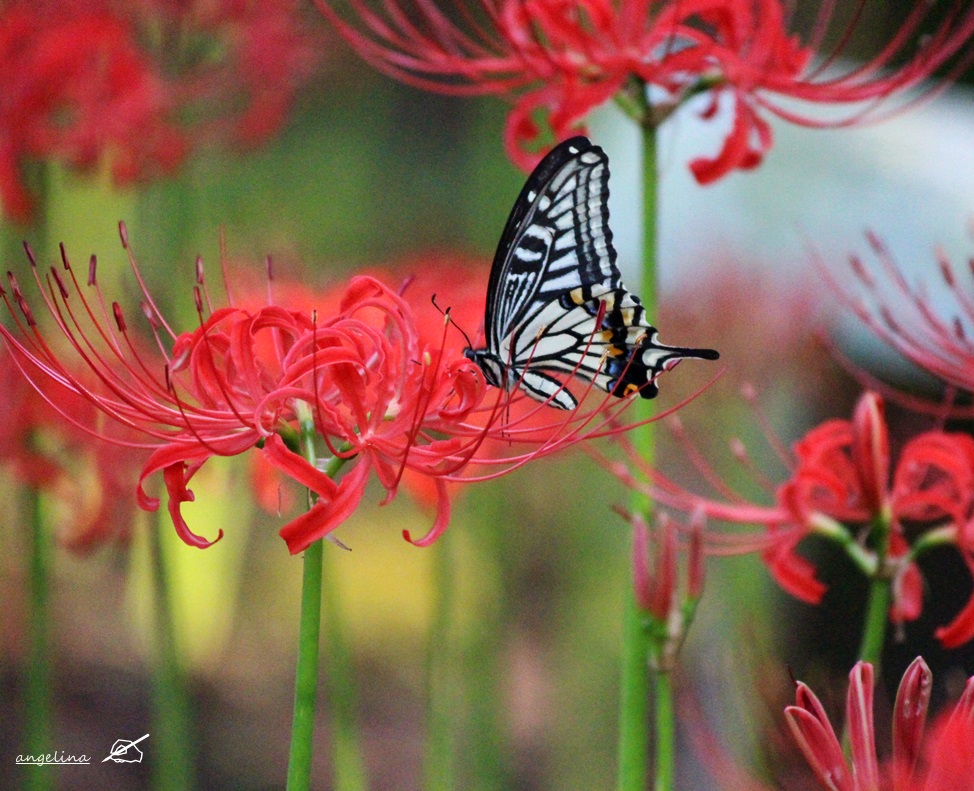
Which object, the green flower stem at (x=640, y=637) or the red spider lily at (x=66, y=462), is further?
the red spider lily at (x=66, y=462)

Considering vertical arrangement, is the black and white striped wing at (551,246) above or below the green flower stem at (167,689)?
above

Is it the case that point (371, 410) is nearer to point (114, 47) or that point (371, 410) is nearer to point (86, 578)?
point (114, 47)

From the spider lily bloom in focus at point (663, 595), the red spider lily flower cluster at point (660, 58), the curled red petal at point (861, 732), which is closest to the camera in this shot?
the curled red petal at point (861, 732)

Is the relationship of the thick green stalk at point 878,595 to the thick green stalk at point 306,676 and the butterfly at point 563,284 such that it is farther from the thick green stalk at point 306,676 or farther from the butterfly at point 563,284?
the thick green stalk at point 306,676

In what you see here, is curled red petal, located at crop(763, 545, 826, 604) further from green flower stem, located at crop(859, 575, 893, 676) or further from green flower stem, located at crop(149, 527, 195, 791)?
green flower stem, located at crop(149, 527, 195, 791)

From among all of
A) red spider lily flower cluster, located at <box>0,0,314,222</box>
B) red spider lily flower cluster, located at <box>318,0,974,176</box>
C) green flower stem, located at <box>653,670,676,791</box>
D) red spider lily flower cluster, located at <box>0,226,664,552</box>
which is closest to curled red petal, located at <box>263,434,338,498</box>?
red spider lily flower cluster, located at <box>0,226,664,552</box>

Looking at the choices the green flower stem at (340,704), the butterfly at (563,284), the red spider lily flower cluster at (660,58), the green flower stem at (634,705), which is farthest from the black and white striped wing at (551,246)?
the green flower stem at (340,704)

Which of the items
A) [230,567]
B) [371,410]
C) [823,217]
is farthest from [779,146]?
[371,410]
